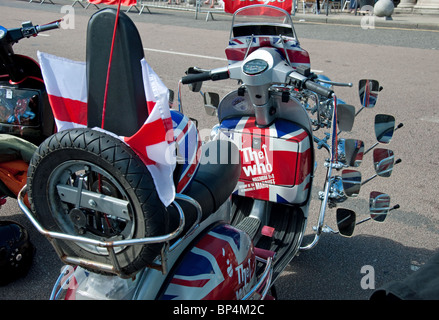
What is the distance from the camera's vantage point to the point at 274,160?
106 inches

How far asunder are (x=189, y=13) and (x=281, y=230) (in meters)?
13.5

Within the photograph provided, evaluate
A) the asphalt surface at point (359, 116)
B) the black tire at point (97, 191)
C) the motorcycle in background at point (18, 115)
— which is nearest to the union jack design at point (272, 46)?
the motorcycle in background at point (18, 115)

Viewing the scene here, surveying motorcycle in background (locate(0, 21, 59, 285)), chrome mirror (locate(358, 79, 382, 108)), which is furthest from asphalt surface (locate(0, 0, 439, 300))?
chrome mirror (locate(358, 79, 382, 108))

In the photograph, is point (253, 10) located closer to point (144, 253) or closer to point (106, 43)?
point (106, 43)

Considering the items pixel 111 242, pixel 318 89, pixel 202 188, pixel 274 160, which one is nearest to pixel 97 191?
pixel 111 242

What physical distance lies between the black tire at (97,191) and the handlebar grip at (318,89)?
3.90 feet

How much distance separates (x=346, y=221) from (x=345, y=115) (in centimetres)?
63

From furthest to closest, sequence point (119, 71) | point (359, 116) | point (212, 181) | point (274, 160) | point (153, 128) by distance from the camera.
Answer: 1. point (359, 116)
2. point (274, 160)
3. point (212, 181)
4. point (119, 71)
5. point (153, 128)

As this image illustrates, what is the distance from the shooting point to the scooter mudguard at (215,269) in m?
1.67

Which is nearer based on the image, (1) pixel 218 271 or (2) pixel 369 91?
(1) pixel 218 271

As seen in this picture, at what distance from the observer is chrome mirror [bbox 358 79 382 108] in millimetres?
2596

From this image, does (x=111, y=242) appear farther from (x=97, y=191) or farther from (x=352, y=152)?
(x=352, y=152)

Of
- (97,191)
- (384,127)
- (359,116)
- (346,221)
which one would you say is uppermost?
(97,191)

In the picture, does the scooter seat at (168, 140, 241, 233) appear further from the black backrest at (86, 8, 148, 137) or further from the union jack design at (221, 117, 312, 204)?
the union jack design at (221, 117, 312, 204)
